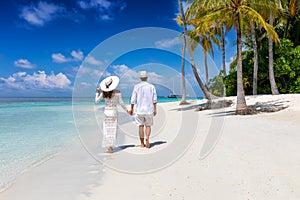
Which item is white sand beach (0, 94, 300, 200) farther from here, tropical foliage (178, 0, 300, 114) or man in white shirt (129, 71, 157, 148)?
tropical foliage (178, 0, 300, 114)

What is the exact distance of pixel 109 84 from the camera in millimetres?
5297

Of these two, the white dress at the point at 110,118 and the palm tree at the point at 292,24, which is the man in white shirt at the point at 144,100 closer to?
the white dress at the point at 110,118

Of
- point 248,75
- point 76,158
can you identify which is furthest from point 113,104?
point 248,75

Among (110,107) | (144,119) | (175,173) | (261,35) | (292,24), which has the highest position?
(292,24)

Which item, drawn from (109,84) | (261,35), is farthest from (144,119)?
(261,35)

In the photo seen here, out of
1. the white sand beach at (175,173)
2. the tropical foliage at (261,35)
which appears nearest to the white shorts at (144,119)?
the white sand beach at (175,173)

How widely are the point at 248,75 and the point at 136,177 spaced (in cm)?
2004

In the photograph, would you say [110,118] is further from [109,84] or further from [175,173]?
[175,173]

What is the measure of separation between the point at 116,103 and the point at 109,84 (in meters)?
0.46

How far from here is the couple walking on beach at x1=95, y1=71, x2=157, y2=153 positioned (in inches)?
210

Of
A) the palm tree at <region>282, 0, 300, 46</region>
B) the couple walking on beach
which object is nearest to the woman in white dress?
the couple walking on beach

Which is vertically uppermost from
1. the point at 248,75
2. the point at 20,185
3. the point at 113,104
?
the point at 248,75

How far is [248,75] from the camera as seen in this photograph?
2125 cm

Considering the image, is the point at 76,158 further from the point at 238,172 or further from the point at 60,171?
the point at 238,172
